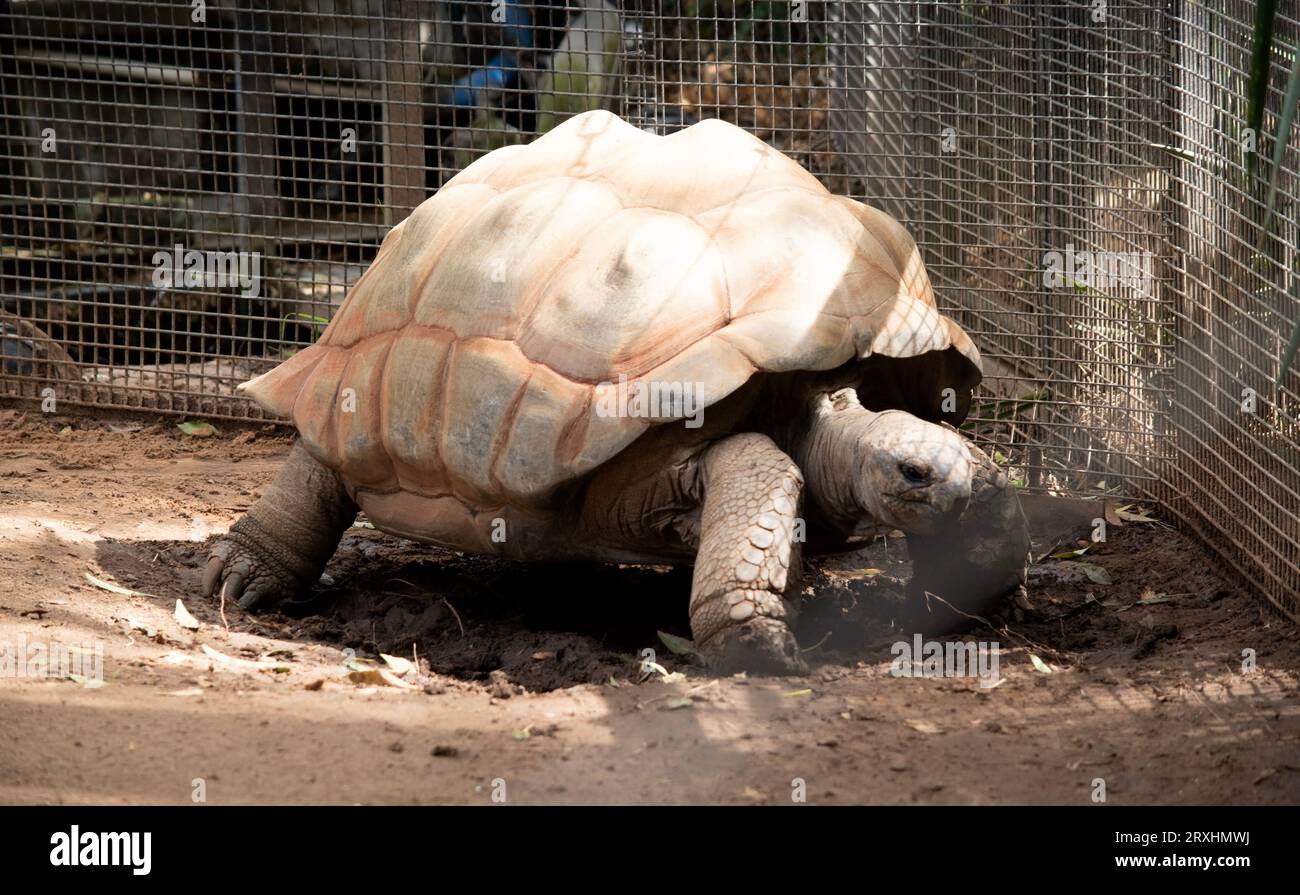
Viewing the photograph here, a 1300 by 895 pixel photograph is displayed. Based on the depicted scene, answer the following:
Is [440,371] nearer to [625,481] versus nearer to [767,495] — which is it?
[625,481]

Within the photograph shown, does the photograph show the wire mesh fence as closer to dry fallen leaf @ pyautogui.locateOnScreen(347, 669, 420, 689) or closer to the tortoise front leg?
the tortoise front leg

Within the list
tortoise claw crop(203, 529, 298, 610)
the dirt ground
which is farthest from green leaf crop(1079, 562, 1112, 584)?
tortoise claw crop(203, 529, 298, 610)

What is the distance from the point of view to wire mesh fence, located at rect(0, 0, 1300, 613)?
4.59 meters

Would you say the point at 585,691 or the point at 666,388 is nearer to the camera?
the point at 585,691

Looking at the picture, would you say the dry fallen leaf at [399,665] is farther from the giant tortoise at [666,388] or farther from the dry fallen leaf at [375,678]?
the giant tortoise at [666,388]

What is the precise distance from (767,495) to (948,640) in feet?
2.78

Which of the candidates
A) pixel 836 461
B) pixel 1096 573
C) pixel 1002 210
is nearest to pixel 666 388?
pixel 836 461

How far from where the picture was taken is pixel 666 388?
12.6ft

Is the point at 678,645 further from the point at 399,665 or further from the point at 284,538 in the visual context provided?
the point at 284,538

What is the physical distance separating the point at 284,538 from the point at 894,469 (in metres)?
2.31

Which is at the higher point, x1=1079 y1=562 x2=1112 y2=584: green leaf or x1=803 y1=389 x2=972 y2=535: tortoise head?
x1=803 y1=389 x2=972 y2=535: tortoise head

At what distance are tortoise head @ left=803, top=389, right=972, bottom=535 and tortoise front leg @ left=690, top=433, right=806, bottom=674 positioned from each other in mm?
198

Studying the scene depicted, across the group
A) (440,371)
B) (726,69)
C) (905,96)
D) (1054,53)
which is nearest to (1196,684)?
(440,371)

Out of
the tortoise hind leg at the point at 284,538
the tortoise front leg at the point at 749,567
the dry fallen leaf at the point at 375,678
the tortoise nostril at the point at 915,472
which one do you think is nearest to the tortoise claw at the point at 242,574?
the tortoise hind leg at the point at 284,538
